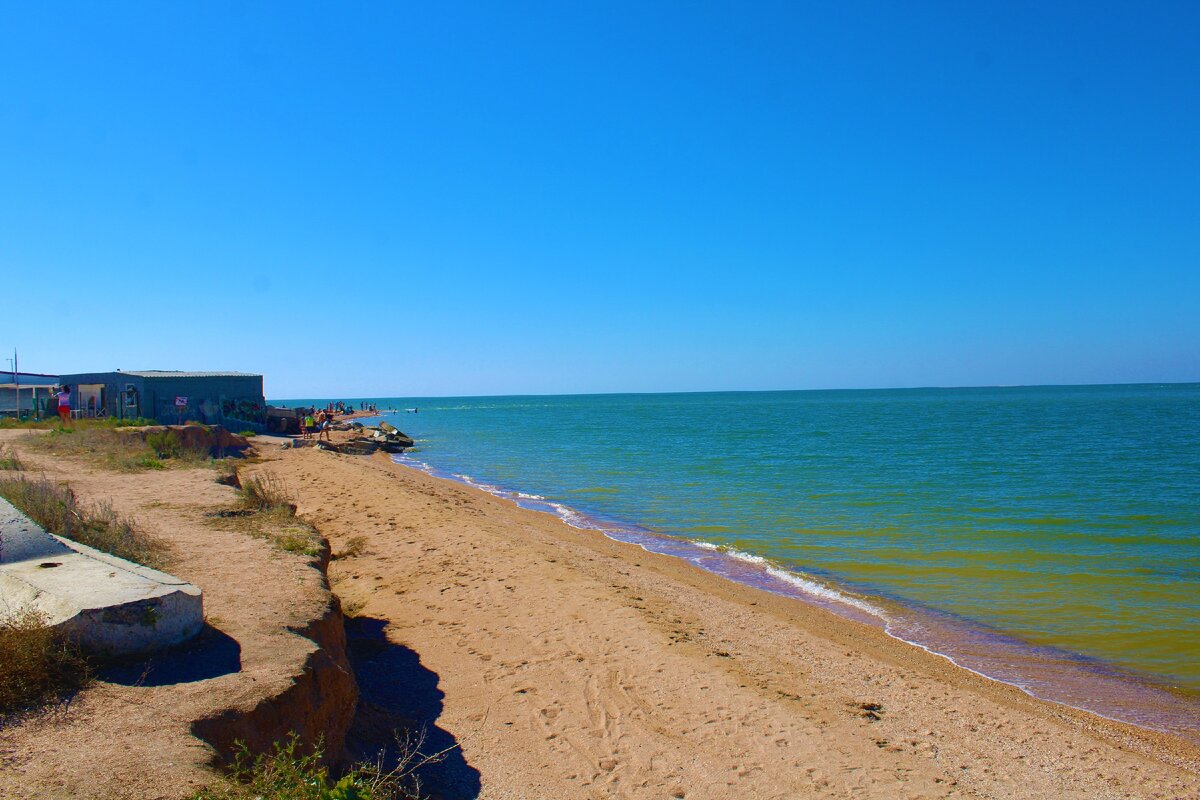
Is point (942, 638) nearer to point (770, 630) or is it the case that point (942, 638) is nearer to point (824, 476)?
point (770, 630)

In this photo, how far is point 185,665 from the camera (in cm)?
489

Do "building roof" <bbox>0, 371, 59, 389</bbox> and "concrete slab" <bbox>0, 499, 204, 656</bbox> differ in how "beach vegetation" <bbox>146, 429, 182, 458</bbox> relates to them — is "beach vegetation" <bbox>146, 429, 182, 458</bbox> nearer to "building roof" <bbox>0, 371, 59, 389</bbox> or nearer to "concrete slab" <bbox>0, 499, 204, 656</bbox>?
"concrete slab" <bbox>0, 499, 204, 656</bbox>

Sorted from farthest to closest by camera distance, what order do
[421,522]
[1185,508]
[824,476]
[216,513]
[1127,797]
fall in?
[824,476]
[1185,508]
[421,522]
[216,513]
[1127,797]

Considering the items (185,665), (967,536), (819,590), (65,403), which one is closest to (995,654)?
(819,590)

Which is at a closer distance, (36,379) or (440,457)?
(440,457)

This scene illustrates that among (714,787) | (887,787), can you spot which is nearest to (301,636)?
(714,787)

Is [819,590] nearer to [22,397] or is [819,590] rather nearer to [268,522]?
[268,522]

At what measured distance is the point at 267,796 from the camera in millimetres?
3459

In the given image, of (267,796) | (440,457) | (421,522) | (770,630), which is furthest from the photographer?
(440,457)

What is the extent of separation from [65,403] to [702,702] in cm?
3259

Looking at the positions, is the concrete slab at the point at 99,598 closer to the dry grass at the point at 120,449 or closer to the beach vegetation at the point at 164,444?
the dry grass at the point at 120,449

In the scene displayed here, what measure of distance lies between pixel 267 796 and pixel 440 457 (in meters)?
36.0

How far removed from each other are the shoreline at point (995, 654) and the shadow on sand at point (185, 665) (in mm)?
8106

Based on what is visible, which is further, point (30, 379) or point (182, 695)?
point (30, 379)
